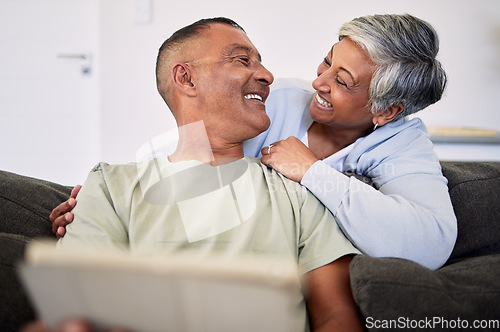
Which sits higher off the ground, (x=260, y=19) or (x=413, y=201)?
(x=260, y=19)

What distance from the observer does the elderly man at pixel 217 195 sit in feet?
3.57

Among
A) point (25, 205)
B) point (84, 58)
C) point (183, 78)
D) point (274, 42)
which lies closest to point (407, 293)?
point (183, 78)

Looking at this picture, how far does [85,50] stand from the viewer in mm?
2982

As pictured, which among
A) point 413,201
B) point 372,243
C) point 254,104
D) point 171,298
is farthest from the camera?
point 254,104

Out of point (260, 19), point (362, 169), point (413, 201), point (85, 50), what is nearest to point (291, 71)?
point (260, 19)

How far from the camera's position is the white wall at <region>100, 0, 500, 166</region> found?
2.82m

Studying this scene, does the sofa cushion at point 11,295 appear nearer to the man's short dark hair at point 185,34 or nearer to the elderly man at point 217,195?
the elderly man at point 217,195

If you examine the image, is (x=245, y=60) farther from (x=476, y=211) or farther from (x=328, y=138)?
(x=476, y=211)

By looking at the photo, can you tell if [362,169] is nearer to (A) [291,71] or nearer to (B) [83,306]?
(B) [83,306]

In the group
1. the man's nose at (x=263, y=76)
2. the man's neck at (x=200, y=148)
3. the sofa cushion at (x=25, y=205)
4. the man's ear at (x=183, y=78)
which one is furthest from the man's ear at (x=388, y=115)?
the sofa cushion at (x=25, y=205)

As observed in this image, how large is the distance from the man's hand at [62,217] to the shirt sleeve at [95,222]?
1.4 inches

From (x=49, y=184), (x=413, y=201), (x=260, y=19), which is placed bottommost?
(x=49, y=184)

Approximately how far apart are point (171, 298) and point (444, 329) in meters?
0.56

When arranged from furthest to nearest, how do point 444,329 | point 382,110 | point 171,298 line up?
point 382,110 < point 444,329 < point 171,298
